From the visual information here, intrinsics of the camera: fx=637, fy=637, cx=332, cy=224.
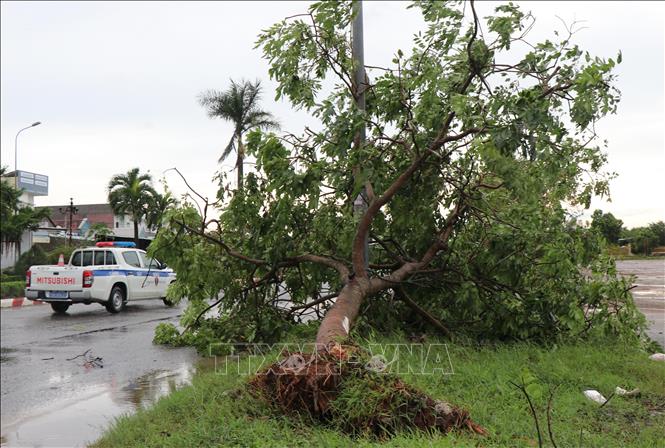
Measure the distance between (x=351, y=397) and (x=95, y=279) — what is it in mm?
12971

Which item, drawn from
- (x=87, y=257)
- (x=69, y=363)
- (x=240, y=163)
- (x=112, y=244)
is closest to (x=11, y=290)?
(x=112, y=244)

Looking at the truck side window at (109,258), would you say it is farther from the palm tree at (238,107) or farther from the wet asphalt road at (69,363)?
the palm tree at (238,107)

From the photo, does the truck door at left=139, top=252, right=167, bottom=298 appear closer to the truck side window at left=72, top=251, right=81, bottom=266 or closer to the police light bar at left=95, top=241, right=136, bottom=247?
the police light bar at left=95, top=241, right=136, bottom=247

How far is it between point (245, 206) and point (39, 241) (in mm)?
37280

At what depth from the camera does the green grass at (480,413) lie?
4277 mm

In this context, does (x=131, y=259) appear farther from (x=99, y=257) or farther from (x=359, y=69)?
(x=359, y=69)

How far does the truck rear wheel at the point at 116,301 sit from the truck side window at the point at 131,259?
0.85 metres

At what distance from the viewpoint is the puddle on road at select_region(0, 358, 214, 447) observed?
18.0ft

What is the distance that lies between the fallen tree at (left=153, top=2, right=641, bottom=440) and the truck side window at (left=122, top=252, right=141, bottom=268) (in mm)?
8721

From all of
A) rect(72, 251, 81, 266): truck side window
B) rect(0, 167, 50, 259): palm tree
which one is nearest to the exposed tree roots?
rect(72, 251, 81, 266): truck side window

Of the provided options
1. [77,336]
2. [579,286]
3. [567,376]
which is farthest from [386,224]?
[77,336]

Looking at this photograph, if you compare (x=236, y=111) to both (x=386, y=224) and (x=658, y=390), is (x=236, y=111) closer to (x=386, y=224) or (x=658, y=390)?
(x=386, y=224)

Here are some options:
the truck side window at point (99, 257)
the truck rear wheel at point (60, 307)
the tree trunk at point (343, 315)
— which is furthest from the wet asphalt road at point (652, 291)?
the truck rear wheel at point (60, 307)

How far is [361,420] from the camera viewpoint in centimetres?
436
